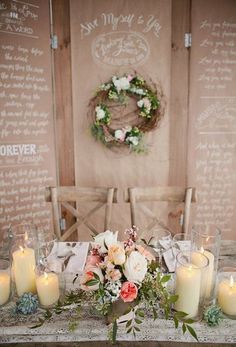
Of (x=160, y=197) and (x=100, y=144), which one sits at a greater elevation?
(x=100, y=144)

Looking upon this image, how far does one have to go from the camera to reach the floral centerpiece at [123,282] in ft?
2.85

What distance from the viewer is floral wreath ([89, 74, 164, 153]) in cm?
252

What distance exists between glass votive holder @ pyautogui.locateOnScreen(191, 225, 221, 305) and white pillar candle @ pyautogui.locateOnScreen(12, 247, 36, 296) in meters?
0.58

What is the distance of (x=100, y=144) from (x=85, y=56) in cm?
73

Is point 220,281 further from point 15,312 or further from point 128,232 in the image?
point 15,312

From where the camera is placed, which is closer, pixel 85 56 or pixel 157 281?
pixel 157 281

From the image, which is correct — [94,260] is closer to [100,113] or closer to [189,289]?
[189,289]

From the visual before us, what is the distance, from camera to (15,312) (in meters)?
1.05

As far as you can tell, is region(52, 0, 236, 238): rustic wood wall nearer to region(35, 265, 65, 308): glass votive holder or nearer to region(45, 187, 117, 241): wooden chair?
region(45, 187, 117, 241): wooden chair

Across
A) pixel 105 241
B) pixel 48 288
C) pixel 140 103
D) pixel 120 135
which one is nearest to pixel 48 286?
pixel 48 288

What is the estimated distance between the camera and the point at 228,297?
994mm

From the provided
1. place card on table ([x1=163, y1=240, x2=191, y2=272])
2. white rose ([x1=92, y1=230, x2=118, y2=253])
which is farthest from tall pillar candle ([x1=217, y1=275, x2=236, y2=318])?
white rose ([x1=92, y1=230, x2=118, y2=253])

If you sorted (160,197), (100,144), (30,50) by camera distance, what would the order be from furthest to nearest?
(100,144) → (30,50) → (160,197)

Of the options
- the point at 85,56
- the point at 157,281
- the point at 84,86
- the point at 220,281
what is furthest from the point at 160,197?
the point at 85,56
